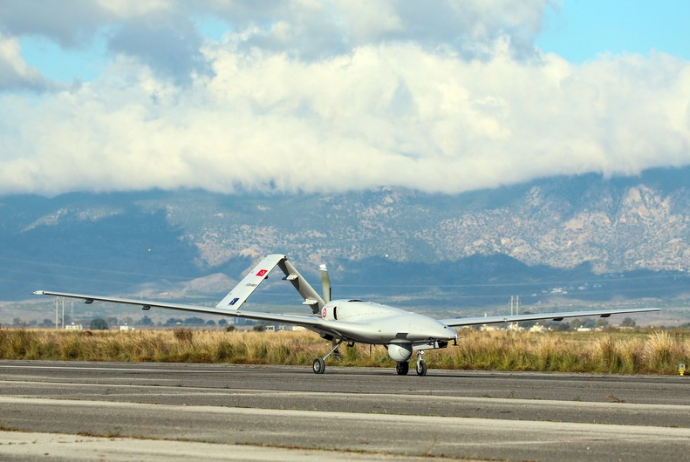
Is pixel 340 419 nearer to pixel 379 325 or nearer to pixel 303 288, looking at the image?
pixel 379 325

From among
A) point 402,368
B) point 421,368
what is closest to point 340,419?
point 421,368

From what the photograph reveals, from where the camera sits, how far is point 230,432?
18.3 m

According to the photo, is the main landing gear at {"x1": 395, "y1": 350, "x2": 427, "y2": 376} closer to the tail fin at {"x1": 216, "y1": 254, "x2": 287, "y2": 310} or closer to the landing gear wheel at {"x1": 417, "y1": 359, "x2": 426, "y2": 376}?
the landing gear wheel at {"x1": 417, "y1": 359, "x2": 426, "y2": 376}

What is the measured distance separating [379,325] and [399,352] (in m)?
1.45

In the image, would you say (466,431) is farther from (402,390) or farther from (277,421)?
(402,390)

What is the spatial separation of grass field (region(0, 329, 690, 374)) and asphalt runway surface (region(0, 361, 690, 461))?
9.08m

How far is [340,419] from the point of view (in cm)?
2031

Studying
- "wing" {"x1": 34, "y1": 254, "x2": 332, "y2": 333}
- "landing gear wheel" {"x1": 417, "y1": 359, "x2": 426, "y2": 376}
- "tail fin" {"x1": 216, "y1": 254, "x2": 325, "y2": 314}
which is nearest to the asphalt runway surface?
"landing gear wheel" {"x1": 417, "y1": 359, "x2": 426, "y2": 376}

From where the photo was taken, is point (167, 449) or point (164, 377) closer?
point (167, 449)

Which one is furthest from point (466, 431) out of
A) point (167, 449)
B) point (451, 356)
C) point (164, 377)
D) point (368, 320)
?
point (451, 356)

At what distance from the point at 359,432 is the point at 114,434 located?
11.8 ft

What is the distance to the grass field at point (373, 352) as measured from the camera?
41875 millimetres

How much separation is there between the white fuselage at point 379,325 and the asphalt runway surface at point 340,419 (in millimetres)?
3739

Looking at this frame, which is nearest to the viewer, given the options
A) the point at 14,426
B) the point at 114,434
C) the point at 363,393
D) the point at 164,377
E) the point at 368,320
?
the point at 114,434
